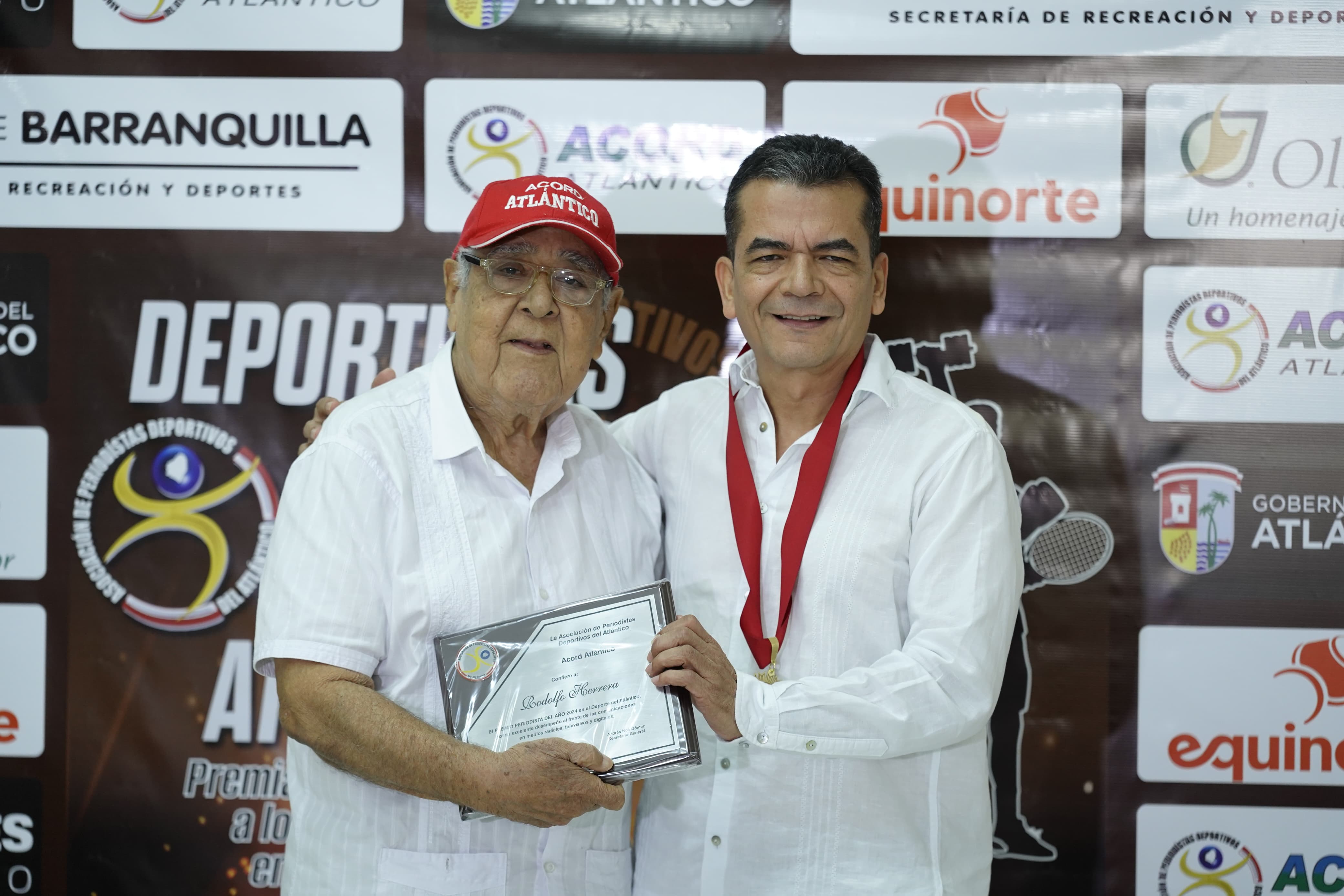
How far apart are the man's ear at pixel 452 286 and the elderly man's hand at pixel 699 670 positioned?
0.80m

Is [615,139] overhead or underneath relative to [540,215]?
overhead

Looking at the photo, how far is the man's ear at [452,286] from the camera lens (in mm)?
2207

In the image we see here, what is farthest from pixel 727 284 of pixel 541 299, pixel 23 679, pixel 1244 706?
pixel 23 679

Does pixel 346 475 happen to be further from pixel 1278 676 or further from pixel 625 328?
pixel 1278 676

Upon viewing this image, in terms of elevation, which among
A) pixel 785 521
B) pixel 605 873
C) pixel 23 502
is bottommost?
pixel 605 873

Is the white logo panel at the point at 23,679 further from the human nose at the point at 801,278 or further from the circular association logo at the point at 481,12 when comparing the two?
the human nose at the point at 801,278

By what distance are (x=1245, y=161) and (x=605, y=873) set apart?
260 centimetres

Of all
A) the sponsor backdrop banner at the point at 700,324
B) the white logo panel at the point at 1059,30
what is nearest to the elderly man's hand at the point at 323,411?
the sponsor backdrop banner at the point at 700,324

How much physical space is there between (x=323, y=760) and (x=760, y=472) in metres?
1.08

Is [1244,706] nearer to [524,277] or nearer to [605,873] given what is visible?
[605,873]

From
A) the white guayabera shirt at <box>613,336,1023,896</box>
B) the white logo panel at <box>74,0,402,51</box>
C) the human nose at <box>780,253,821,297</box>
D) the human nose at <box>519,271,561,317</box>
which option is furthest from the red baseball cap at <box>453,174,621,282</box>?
the white logo panel at <box>74,0,402,51</box>

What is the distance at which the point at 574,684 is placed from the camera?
194 cm

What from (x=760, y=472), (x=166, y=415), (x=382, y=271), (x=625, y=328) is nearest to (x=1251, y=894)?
(x=760, y=472)

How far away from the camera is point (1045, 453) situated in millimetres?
2996
